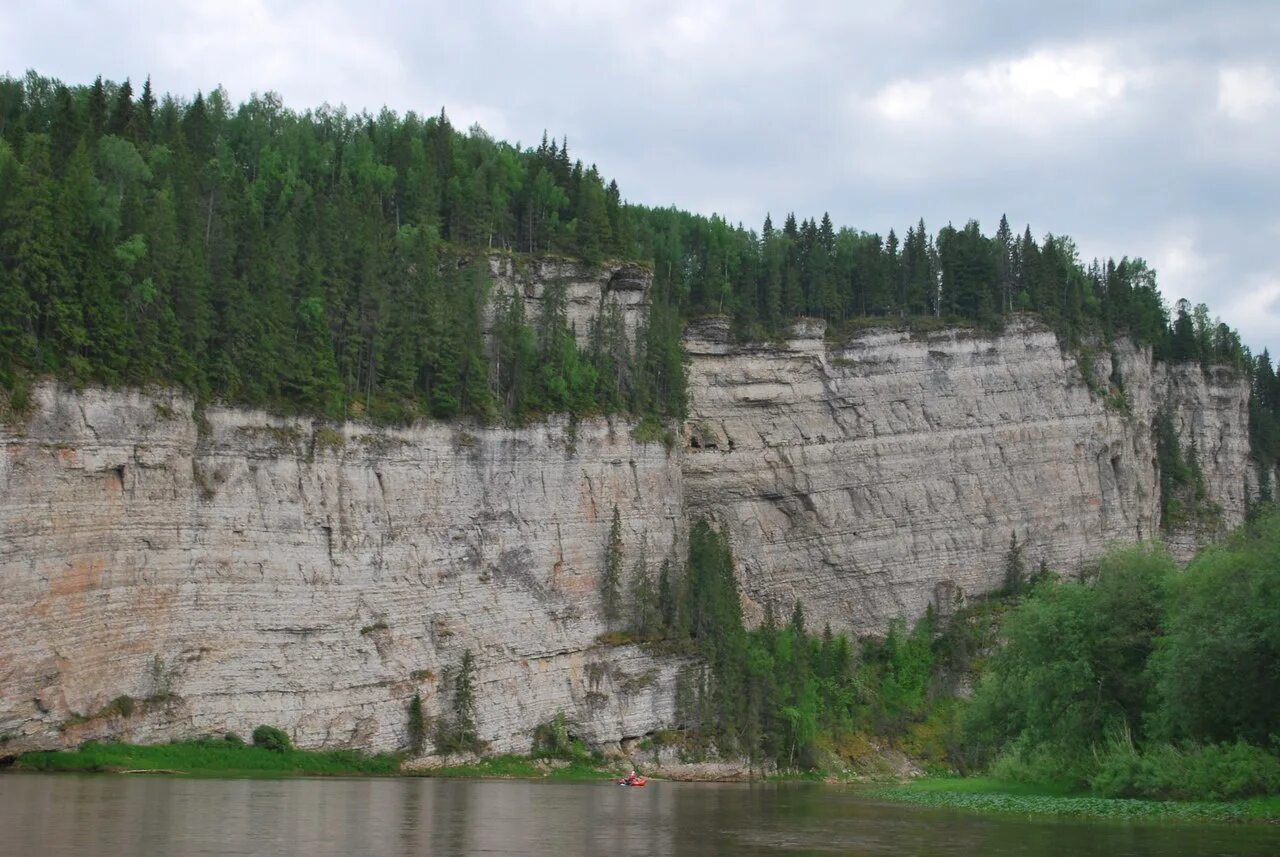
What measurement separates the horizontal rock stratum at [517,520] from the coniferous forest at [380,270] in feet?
8.46

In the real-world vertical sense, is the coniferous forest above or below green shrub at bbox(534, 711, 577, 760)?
above

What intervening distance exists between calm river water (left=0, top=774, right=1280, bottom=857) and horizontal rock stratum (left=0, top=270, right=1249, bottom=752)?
1208cm

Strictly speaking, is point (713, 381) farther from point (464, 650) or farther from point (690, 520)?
point (464, 650)

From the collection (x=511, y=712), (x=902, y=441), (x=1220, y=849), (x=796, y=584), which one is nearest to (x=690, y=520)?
(x=796, y=584)

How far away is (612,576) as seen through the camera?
287 feet

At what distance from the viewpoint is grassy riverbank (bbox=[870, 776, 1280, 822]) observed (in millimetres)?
35688

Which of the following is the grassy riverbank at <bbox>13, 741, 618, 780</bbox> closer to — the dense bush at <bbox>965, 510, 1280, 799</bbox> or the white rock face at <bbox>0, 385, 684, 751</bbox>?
the white rock face at <bbox>0, 385, 684, 751</bbox>

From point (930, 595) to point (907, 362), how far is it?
18350 mm

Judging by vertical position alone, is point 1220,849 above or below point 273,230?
below

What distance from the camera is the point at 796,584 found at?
105 metres

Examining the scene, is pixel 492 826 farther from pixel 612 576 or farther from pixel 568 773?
pixel 612 576

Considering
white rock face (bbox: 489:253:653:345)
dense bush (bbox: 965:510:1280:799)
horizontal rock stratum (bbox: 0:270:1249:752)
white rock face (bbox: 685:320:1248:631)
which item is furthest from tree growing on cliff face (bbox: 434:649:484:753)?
white rock face (bbox: 685:320:1248:631)

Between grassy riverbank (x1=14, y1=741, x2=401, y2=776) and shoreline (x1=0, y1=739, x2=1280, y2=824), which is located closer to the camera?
shoreline (x1=0, y1=739, x2=1280, y2=824)

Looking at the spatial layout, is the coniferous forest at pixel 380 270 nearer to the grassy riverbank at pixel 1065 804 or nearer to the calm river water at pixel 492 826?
the calm river water at pixel 492 826
